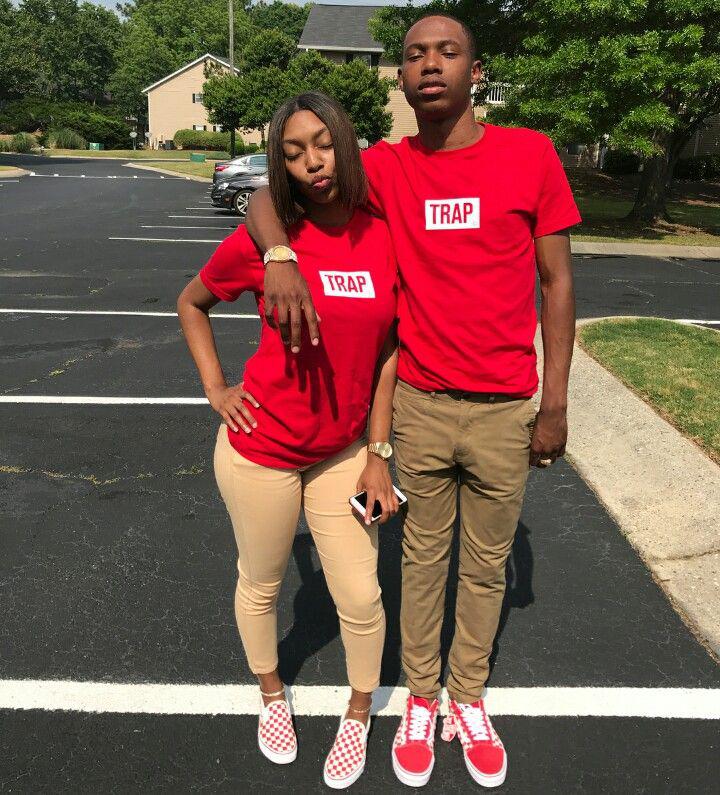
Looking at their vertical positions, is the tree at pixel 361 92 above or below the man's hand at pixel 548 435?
above

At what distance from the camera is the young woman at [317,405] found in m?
1.93

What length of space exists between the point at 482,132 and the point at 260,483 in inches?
50.3

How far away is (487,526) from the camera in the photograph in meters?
2.30

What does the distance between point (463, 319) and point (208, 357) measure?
87cm

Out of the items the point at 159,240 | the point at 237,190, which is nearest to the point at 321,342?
the point at 159,240

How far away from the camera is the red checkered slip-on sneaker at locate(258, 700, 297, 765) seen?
2.39 meters

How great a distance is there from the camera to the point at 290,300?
1786mm

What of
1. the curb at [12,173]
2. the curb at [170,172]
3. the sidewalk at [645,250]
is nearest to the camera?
the sidewalk at [645,250]

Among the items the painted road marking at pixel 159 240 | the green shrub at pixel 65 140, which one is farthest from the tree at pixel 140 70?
the painted road marking at pixel 159 240

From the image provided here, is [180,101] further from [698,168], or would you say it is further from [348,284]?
[348,284]

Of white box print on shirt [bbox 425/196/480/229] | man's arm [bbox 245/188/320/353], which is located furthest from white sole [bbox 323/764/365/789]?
white box print on shirt [bbox 425/196/480/229]

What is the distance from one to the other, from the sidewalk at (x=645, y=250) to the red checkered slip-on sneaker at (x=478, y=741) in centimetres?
1268

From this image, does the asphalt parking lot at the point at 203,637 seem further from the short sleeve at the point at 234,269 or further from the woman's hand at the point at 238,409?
the short sleeve at the point at 234,269

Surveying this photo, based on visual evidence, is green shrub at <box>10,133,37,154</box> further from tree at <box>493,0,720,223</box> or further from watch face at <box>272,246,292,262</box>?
watch face at <box>272,246,292,262</box>
